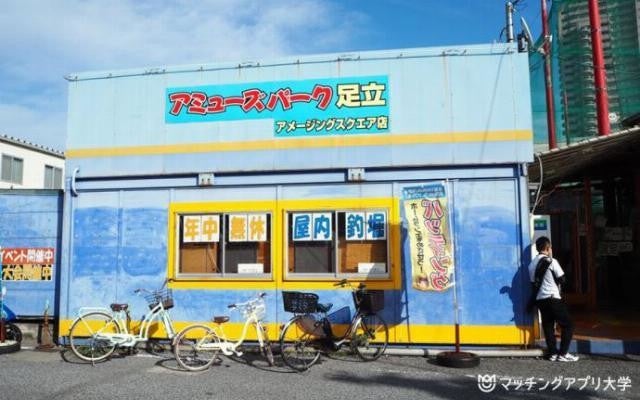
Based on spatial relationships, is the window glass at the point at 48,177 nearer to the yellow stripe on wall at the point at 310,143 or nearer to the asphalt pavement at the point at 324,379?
the yellow stripe on wall at the point at 310,143

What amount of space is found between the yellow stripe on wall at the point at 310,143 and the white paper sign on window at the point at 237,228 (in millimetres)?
1203

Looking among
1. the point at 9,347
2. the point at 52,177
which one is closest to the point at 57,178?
the point at 52,177

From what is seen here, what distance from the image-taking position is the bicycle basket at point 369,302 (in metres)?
8.05

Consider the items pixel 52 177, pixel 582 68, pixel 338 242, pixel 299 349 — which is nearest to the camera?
pixel 299 349

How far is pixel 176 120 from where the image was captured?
31.3ft

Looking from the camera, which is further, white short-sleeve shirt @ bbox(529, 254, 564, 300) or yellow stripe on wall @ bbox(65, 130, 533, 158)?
yellow stripe on wall @ bbox(65, 130, 533, 158)

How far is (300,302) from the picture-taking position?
7.85 m

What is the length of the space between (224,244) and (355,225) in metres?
2.37

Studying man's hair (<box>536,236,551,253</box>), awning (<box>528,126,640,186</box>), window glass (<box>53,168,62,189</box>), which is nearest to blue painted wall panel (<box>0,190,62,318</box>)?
man's hair (<box>536,236,551,253</box>)

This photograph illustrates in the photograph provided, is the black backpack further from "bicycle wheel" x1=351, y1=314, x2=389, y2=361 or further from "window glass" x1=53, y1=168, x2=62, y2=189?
"window glass" x1=53, y1=168, x2=62, y2=189

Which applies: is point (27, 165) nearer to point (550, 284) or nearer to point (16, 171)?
point (16, 171)

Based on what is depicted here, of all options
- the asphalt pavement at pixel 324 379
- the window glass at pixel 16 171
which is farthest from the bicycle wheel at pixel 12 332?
the window glass at pixel 16 171

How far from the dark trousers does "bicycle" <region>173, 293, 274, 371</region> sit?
167 inches

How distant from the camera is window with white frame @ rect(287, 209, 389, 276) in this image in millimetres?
8930
